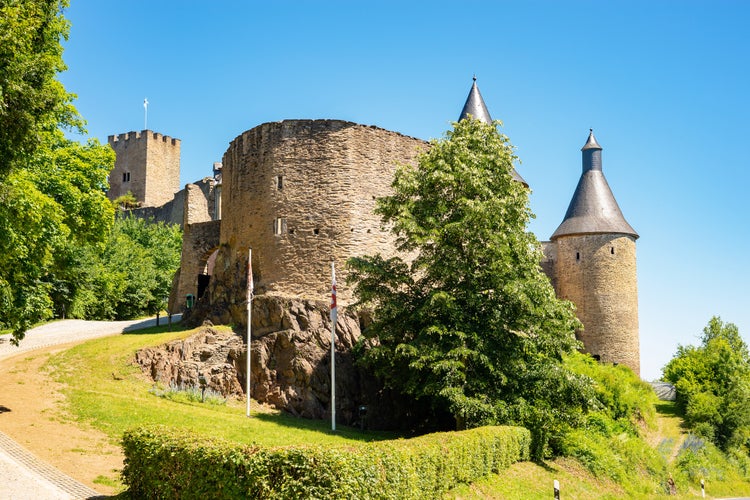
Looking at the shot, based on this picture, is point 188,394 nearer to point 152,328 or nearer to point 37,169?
point 37,169

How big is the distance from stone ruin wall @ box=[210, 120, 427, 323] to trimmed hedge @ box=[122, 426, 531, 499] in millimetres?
13931

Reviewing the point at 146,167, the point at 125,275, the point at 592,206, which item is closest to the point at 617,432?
the point at 592,206

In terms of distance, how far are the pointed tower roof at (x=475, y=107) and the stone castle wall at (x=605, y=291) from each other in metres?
8.64

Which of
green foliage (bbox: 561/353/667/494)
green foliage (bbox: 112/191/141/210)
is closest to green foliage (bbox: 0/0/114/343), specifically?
green foliage (bbox: 561/353/667/494)

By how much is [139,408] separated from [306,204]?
11.6 meters

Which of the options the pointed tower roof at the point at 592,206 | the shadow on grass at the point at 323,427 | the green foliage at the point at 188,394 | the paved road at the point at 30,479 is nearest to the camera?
the paved road at the point at 30,479

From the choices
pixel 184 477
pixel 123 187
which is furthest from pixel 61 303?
pixel 123 187

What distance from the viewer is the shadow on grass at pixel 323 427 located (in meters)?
23.1

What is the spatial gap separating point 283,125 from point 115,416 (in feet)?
48.3

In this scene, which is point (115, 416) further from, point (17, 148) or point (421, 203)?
point (421, 203)

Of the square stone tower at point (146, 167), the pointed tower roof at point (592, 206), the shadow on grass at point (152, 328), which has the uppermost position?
the square stone tower at point (146, 167)

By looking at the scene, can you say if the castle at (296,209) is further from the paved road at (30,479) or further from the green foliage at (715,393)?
the green foliage at (715,393)

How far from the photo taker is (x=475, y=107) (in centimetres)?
4141

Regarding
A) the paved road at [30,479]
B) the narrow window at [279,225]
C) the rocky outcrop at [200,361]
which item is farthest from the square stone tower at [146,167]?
the paved road at [30,479]
